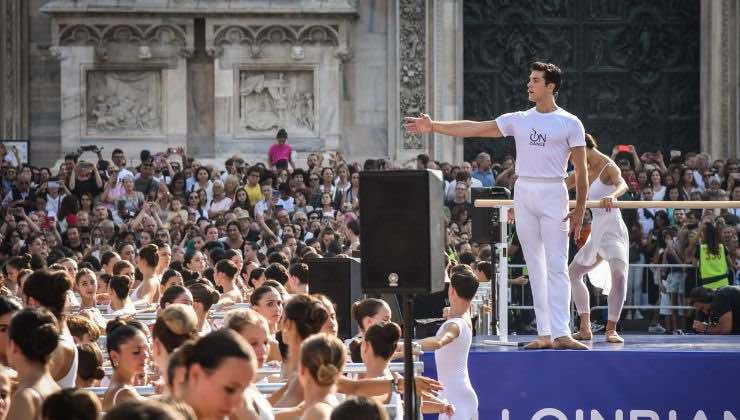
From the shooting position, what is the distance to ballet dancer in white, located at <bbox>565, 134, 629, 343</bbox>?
13180mm

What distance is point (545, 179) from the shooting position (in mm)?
11914

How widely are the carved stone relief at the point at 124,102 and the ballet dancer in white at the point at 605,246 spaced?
45.5ft

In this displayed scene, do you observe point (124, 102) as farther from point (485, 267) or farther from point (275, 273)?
point (275, 273)

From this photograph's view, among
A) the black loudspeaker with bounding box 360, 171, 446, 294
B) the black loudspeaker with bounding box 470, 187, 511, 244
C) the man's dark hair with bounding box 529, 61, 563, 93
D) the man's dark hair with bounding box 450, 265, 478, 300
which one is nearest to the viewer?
the black loudspeaker with bounding box 360, 171, 446, 294

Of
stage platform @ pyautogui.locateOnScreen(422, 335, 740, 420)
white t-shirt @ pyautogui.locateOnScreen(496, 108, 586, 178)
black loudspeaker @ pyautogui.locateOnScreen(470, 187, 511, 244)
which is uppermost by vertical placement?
white t-shirt @ pyautogui.locateOnScreen(496, 108, 586, 178)

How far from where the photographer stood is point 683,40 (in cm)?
2714

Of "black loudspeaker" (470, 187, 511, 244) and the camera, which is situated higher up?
the camera

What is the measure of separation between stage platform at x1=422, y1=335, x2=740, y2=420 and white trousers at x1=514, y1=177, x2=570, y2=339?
11.7 inches

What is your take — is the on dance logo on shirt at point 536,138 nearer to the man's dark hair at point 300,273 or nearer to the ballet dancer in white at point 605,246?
the ballet dancer in white at point 605,246

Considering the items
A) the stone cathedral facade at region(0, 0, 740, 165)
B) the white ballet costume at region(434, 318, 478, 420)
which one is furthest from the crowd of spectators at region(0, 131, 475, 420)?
the stone cathedral facade at region(0, 0, 740, 165)

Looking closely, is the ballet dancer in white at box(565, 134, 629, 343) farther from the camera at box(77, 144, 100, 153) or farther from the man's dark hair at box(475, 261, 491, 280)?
the camera at box(77, 144, 100, 153)

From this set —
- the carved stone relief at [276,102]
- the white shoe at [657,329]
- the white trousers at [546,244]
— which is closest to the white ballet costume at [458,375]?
the white trousers at [546,244]

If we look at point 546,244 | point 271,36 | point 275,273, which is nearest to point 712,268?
point 275,273

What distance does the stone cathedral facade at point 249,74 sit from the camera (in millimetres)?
25938
